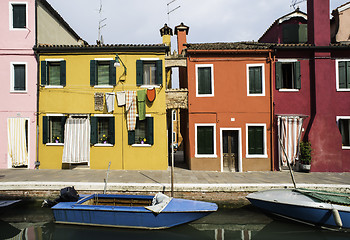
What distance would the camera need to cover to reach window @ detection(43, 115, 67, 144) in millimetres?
12180

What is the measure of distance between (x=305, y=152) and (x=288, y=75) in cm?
456

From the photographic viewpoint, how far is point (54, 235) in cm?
665

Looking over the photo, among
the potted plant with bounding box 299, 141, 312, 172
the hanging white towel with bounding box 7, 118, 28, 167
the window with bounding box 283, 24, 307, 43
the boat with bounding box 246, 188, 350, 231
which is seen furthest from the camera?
the window with bounding box 283, 24, 307, 43

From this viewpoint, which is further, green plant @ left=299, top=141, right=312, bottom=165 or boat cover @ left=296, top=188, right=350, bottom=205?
green plant @ left=299, top=141, right=312, bottom=165

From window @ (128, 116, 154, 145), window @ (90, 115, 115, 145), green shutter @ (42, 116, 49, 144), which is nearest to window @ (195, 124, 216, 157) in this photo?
window @ (128, 116, 154, 145)

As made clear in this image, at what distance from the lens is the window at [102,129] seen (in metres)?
12.2

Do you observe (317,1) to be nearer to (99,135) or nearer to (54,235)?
(99,135)

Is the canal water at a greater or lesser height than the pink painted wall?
lesser

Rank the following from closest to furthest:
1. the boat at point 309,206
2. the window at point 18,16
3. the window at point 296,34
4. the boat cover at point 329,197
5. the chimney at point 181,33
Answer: the boat at point 309,206 → the boat cover at point 329,197 → the window at point 18,16 → the window at point 296,34 → the chimney at point 181,33

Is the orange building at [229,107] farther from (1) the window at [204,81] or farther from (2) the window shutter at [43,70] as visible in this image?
(2) the window shutter at [43,70]

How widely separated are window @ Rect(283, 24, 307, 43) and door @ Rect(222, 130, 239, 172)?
774 cm

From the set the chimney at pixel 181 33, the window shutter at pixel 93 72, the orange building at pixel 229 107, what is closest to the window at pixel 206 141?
the orange building at pixel 229 107

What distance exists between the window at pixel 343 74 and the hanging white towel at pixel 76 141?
47.7ft

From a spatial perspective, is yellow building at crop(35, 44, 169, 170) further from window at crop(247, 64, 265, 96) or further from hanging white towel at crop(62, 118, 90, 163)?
window at crop(247, 64, 265, 96)
